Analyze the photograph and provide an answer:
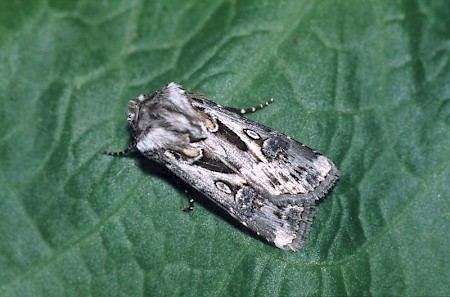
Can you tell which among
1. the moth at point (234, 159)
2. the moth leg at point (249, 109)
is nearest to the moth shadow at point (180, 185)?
the moth at point (234, 159)

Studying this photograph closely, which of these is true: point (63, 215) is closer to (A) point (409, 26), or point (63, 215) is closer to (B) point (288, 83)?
(B) point (288, 83)

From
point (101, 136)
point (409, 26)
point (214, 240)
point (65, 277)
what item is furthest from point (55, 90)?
point (409, 26)

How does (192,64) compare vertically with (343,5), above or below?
below

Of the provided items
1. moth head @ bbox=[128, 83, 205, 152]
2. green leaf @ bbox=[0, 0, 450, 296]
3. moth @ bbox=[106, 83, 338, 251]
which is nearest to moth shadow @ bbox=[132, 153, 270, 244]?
green leaf @ bbox=[0, 0, 450, 296]

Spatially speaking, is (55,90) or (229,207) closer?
(229,207)

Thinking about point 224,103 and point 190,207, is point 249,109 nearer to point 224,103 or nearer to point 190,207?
point 224,103

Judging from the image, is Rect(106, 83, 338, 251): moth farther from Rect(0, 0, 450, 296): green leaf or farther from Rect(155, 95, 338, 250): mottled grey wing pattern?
Rect(0, 0, 450, 296): green leaf

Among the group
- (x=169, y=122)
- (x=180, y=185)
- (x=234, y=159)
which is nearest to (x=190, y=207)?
(x=180, y=185)
